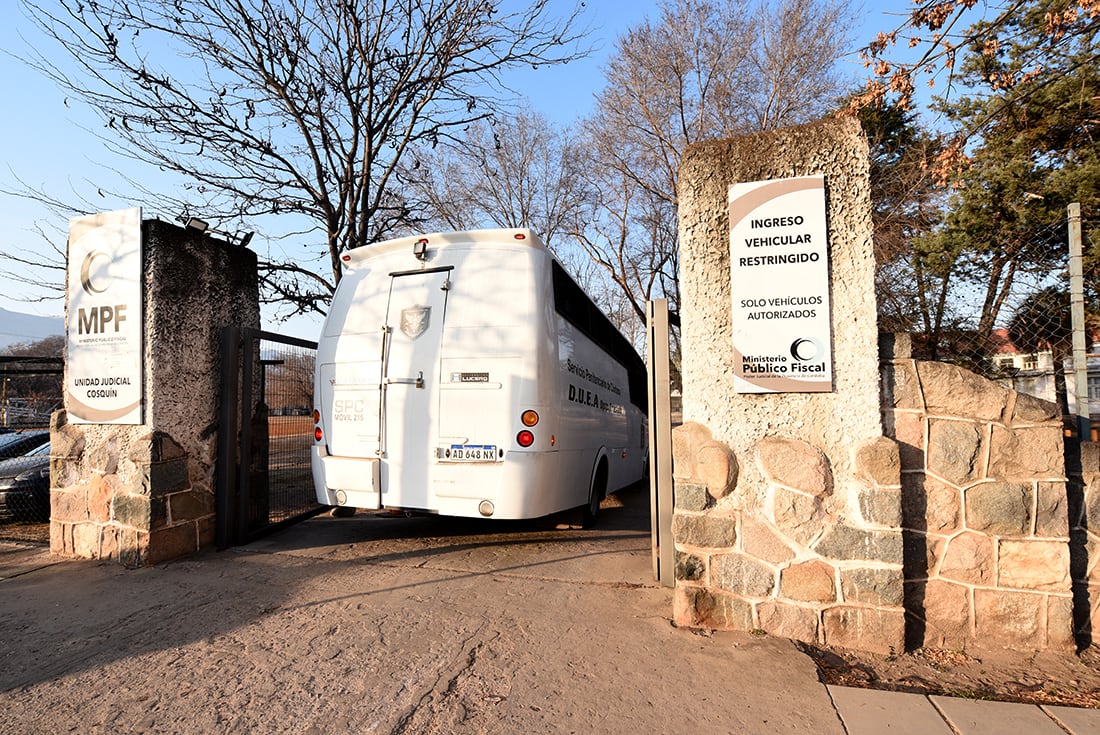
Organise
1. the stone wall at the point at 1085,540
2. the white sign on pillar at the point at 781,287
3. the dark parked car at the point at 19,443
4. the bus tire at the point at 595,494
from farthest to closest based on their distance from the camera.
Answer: the dark parked car at the point at 19,443
the bus tire at the point at 595,494
the white sign on pillar at the point at 781,287
the stone wall at the point at 1085,540

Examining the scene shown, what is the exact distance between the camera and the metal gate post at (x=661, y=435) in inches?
172

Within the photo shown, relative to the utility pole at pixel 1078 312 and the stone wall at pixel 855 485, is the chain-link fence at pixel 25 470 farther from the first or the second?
the utility pole at pixel 1078 312

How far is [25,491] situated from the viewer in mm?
7207

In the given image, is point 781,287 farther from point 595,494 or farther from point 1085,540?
point 595,494

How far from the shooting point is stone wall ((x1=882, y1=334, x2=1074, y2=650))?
3.26 m

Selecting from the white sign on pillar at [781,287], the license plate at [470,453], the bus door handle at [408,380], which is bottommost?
the license plate at [470,453]

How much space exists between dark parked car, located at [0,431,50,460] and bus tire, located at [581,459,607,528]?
8714 millimetres

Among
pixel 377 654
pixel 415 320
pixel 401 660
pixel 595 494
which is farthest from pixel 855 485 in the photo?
pixel 595 494

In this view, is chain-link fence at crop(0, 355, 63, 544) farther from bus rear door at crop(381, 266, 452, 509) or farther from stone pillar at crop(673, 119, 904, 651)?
stone pillar at crop(673, 119, 904, 651)

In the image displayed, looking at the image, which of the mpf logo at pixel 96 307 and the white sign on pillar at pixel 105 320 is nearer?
the white sign on pillar at pixel 105 320

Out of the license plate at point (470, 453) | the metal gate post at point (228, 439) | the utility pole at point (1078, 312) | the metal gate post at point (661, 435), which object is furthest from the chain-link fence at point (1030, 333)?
the metal gate post at point (228, 439)

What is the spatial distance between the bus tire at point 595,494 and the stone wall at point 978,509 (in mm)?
3987

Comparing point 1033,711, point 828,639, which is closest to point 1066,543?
point 1033,711

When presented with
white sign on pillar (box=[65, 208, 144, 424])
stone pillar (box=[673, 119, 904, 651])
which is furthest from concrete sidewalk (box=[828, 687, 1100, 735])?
white sign on pillar (box=[65, 208, 144, 424])
